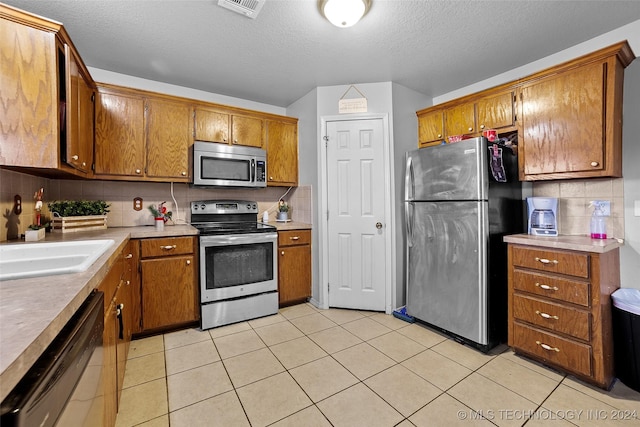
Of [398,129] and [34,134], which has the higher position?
[398,129]

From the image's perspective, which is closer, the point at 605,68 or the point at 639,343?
the point at 639,343

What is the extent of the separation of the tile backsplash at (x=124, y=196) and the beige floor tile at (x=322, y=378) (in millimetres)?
1602

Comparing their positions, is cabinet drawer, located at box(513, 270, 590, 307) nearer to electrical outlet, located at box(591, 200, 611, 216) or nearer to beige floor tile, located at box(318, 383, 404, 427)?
electrical outlet, located at box(591, 200, 611, 216)

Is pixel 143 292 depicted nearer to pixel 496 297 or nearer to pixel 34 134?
pixel 34 134

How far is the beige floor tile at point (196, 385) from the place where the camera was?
1646 millimetres

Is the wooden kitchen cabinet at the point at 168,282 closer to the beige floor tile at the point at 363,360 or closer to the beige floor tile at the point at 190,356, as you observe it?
the beige floor tile at the point at 190,356

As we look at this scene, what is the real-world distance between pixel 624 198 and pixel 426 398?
2018mm

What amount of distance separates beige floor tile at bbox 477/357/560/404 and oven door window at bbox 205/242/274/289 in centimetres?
196

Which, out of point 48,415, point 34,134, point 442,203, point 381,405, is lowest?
point 381,405

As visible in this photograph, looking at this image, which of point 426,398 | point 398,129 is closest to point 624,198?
point 398,129

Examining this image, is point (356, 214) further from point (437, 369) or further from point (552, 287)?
point (552, 287)

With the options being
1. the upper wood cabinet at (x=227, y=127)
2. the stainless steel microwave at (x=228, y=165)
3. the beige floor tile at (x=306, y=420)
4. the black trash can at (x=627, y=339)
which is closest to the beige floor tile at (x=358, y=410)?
the beige floor tile at (x=306, y=420)

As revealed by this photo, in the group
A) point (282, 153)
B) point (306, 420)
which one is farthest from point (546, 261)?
point (282, 153)

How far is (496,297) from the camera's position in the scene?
7.23 feet
